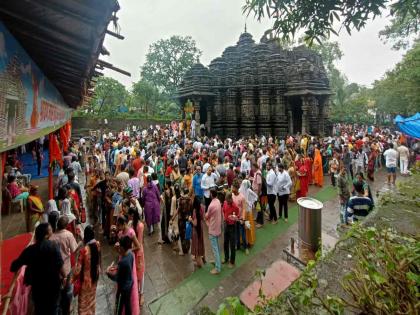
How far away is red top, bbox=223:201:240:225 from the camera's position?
4961 millimetres

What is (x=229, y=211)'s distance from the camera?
5.03 meters

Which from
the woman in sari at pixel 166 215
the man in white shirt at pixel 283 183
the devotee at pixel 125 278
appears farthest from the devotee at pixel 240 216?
the devotee at pixel 125 278

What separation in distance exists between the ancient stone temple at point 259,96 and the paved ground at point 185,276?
1464cm

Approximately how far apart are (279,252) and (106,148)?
1135 centimetres

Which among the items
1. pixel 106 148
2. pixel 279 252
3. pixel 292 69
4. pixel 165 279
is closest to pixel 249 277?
pixel 279 252

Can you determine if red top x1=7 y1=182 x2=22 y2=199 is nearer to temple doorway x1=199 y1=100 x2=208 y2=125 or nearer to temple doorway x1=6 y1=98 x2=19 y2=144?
temple doorway x1=6 y1=98 x2=19 y2=144

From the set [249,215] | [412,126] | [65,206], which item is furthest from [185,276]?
[412,126]

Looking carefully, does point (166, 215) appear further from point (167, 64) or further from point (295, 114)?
point (167, 64)

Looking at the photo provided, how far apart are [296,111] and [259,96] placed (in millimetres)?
3306

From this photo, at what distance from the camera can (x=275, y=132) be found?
2117 cm

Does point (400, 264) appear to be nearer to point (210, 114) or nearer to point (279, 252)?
point (279, 252)

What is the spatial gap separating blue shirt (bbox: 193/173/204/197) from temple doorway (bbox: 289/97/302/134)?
15.4 m

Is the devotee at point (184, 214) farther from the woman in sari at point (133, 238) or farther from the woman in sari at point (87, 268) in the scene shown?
the woman in sari at point (87, 268)

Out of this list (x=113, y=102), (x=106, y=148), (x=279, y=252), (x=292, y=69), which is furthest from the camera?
(x=113, y=102)
